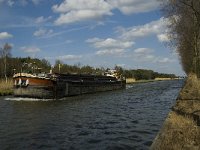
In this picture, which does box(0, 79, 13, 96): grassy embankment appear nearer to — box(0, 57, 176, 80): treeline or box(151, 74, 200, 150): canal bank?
box(0, 57, 176, 80): treeline

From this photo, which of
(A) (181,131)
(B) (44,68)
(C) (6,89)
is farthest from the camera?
(B) (44,68)

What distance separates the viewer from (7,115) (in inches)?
1057

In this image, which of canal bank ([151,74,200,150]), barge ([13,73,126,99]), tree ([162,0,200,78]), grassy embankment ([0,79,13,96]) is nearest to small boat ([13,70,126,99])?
barge ([13,73,126,99])

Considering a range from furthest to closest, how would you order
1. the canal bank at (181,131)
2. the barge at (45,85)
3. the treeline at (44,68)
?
the treeline at (44,68) → the barge at (45,85) → the canal bank at (181,131)

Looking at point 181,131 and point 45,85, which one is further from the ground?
point 45,85

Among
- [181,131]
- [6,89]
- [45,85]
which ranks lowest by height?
[6,89]

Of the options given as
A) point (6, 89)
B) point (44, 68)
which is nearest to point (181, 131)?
point (6, 89)

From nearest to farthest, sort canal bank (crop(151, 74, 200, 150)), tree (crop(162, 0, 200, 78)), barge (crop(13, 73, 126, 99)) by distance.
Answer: canal bank (crop(151, 74, 200, 150)), tree (crop(162, 0, 200, 78)), barge (crop(13, 73, 126, 99))

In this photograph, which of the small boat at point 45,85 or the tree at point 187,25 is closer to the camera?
the tree at point 187,25

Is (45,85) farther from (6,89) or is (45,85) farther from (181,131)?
(181,131)

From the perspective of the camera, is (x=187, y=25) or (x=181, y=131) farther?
(x=187, y=25)

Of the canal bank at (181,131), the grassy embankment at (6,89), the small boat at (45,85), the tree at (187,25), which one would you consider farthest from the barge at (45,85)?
the canal bank at (181,131)

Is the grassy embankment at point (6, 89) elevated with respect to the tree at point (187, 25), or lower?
lower

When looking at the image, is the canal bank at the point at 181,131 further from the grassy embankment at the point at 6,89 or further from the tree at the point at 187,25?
the grassy embankment at the point at 6,89
